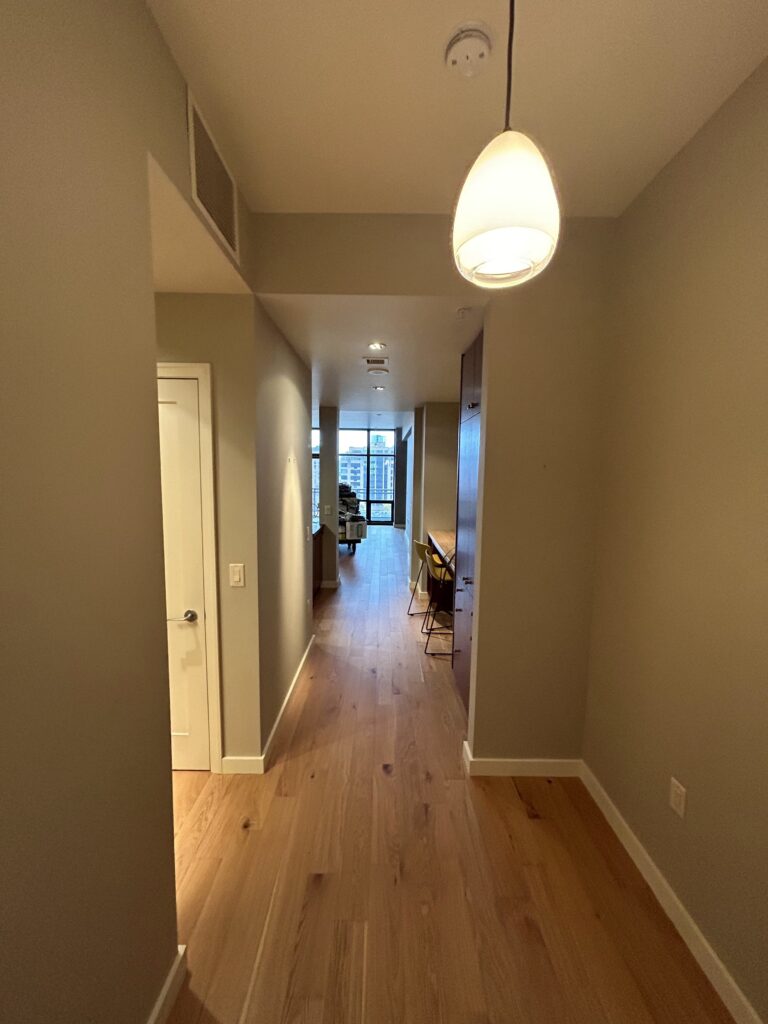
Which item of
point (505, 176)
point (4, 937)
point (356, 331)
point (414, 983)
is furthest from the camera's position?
point (356, 331)

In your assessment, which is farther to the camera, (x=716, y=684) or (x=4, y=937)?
(x=716, y=684)

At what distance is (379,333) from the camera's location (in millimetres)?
2762

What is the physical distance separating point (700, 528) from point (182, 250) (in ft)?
7.31

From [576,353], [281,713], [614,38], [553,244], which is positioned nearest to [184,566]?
[281,713]

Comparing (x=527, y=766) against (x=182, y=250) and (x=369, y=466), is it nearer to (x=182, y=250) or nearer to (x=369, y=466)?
(x=182, y=250)

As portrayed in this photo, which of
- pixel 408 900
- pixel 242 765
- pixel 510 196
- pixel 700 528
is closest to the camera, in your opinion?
pixel 510 196

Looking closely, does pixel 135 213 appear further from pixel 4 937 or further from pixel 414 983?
pixel 414 983

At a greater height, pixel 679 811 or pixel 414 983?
pixel 679 811

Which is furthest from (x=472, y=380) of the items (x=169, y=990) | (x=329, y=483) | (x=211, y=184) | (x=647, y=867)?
(x=329, y=483)

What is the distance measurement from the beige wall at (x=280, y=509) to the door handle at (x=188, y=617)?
0.34 m

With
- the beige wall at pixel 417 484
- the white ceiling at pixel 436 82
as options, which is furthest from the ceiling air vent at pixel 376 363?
the beige wall at pixel 417 484

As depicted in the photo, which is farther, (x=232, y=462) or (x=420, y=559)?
(x=420, y=559)

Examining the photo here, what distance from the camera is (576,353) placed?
7.16 feet

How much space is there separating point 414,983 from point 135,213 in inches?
97.0
